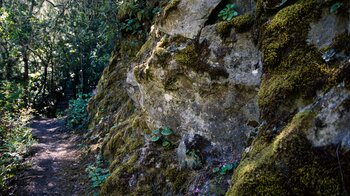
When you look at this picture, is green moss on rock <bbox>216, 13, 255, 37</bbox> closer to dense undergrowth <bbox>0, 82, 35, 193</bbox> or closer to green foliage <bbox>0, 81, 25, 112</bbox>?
dense undergrowth <bbox>0, 82, 35, 193</bbox>

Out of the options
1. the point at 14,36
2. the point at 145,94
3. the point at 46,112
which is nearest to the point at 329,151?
the point at 145,94

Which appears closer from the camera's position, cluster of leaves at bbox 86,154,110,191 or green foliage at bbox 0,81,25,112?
cluster of leaves at bbox 86,154,110,191

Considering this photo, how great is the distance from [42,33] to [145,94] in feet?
47.0

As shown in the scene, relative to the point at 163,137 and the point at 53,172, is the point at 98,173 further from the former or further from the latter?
the point at 163,137

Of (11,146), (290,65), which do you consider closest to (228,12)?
(290,65)

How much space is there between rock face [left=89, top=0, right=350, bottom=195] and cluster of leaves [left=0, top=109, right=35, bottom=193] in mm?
2278

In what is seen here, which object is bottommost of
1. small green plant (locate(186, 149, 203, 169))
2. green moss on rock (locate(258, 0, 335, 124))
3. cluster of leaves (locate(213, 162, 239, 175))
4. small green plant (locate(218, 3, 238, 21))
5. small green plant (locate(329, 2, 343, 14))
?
cluster of leaves (locate(213, 162, 239, 175))

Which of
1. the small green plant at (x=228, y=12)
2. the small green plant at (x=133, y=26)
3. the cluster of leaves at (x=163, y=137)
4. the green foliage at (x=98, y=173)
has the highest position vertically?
the small green plant at (x=133, y=26)

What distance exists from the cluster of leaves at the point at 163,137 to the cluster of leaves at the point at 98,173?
1538 millimetres

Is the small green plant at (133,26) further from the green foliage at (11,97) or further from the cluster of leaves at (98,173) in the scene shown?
the green foliage at (11,97)

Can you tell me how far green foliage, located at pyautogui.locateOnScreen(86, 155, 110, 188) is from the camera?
6.39 metres

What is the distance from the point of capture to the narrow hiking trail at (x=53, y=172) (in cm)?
684

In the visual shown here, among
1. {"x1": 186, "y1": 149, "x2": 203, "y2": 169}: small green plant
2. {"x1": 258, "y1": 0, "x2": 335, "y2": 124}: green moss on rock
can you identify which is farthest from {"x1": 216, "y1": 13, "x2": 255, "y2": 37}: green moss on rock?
{"x1": 186, "y1": 149, "x2": 203, "y2": 169}: small green plant

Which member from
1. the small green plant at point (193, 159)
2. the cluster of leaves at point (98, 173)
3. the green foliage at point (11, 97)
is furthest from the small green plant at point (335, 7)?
the green foliage at point (11, 97)
